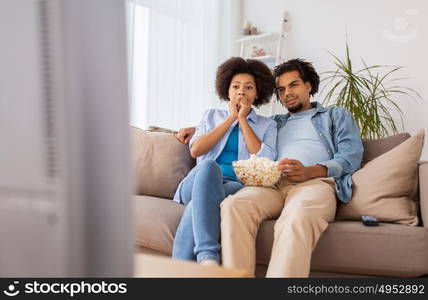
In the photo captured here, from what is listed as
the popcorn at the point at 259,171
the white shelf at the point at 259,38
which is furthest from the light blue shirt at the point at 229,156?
the white shelf at the point at 259,38

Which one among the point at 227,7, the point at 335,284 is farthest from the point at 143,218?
the point at 227,7

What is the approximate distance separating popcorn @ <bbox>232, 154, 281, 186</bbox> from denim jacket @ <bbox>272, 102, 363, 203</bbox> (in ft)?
0.81

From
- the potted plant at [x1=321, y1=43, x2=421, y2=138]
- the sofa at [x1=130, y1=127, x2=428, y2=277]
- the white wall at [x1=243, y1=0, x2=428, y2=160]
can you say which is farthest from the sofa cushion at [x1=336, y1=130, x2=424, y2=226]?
the white wall at [x1=243, y1=0, x2=428, y2=160]

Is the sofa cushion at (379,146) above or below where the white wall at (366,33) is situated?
below

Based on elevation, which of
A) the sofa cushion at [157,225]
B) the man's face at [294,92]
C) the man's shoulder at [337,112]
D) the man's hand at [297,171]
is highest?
the man's face at [294,92]

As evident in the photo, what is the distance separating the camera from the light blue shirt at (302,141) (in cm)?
195

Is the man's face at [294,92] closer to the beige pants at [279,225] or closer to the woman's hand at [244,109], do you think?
the woman's hand at [244,109]

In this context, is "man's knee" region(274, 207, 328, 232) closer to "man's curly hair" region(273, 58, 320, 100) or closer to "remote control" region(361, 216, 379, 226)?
"remote control" region(361, 216, 379, 226)

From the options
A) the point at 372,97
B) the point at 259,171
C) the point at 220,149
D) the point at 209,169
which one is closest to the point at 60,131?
the point at 209,169

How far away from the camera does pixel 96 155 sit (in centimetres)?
33

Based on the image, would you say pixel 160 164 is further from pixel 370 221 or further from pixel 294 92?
pixel 370 221

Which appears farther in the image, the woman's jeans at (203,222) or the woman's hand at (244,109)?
the woman's hand at (244,109)

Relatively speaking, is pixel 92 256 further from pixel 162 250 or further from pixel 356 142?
pixel 356 142

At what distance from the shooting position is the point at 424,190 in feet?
5.36
